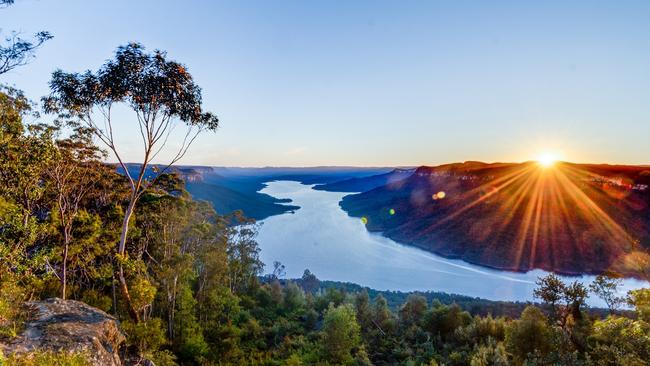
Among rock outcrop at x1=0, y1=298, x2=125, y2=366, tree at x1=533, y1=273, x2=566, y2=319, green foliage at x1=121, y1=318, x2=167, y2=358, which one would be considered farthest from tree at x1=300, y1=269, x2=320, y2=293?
rock outcrop at x1=0, y1=298, x2=125, y2=366

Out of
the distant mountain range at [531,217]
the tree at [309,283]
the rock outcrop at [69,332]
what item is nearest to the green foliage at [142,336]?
the rock outcrop at [69,332]

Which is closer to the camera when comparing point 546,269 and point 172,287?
point 172,287

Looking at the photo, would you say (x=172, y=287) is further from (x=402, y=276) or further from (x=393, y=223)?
(x=393, y=223)

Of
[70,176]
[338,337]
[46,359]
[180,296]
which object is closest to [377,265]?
[338,337]

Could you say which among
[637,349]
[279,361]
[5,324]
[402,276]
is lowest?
[402,276]

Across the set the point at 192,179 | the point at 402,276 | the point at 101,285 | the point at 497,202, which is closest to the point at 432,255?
the point at 402,276

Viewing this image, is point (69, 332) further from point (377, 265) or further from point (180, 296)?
point (377, 265)

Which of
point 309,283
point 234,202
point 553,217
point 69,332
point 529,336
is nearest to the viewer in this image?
point 69,332
